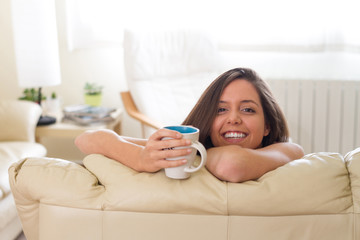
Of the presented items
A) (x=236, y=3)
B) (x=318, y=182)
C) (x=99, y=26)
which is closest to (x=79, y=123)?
(x=99, y=26)

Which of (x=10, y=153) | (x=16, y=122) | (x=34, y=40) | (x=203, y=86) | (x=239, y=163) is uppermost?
(x=34, y=40)

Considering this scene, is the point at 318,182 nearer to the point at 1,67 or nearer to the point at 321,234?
the point at 321,234

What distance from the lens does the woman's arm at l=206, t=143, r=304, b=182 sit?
734 millimetres

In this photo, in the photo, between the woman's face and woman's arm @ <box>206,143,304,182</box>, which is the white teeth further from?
woman's arm @ <box>206,143,304,182</box>

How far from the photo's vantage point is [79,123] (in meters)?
2.60

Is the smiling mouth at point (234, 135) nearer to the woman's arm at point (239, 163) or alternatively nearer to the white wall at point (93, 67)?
the woman's arm at point (239, 163)

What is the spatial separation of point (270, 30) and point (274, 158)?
212 cm

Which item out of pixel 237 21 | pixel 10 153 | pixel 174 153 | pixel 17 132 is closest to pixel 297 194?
pixel 174 153

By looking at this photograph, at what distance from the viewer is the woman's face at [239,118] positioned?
102cm

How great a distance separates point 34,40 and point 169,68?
31.9 inches

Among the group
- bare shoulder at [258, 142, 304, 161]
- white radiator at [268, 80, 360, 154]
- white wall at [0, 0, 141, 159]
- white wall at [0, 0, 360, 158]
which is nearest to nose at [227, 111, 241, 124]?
bare shoulder at [258, 142, 304, 161]

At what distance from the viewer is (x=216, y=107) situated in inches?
40.8

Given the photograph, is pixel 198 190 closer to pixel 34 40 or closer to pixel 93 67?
pixel 34 40

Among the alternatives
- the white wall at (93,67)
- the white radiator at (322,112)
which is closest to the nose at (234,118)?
the white radiator at (322,112)
